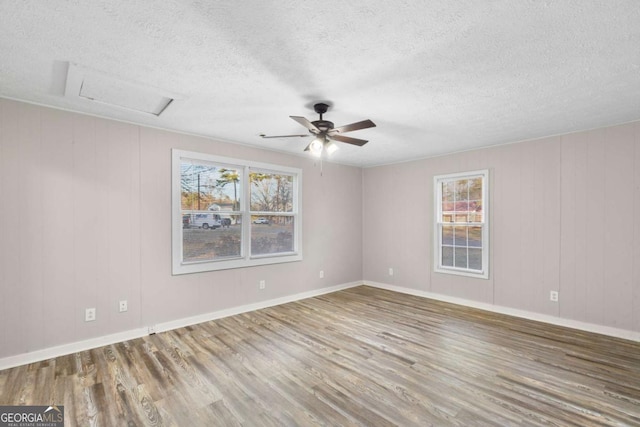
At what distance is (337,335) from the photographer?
358cm

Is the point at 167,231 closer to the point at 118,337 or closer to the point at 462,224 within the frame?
the point at 118,337

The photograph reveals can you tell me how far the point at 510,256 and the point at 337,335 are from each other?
112 inches

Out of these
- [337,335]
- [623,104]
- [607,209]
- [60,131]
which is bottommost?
[337,335]

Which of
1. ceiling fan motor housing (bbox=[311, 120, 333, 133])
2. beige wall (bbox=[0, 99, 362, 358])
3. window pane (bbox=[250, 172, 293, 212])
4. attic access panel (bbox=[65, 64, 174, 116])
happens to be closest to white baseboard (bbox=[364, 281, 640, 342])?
window pane (bbox=[250, 172, 293, 212])

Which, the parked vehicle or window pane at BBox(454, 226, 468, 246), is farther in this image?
window pane at BBox(454, 226, 468, 246)

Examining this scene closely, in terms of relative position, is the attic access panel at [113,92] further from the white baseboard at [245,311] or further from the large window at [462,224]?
the large window at [462,224]

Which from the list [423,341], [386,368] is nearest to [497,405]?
[386,368]

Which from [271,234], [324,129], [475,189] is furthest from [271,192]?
[475,189]

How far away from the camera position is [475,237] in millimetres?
4824

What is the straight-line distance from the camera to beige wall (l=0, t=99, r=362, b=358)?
9.37 ft

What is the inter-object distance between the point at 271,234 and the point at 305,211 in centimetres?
76

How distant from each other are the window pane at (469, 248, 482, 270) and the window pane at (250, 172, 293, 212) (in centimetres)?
307

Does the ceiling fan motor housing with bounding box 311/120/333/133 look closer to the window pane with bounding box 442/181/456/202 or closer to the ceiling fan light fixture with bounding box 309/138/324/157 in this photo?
the ceiling fan light fixture with bounding box 309/138/324/157

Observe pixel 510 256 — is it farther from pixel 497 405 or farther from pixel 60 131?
pixel 60 131
